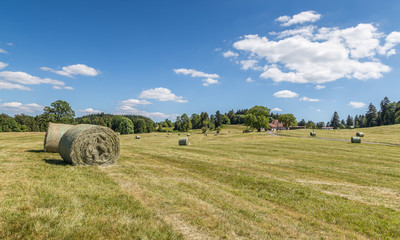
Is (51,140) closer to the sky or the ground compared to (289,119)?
closer to the ground

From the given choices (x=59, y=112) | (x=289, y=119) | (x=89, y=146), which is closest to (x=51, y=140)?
(x=89, y=146)

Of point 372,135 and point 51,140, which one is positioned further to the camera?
point 372,135

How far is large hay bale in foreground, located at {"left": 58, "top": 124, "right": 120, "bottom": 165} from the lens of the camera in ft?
34.9

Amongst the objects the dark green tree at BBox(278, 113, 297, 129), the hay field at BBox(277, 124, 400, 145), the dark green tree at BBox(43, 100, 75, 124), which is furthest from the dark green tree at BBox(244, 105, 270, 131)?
the dark green tree at BBox(43, 100, 75, 124)

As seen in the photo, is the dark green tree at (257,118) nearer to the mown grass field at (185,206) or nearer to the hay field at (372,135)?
the hay field at (372,135)

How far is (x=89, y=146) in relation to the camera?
11117 mm

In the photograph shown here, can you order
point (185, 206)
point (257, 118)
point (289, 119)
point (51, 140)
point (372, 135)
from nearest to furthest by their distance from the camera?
point (185, 206) < point (51, 140) < point (372, 135) < point (257, 118) < point (289, 119)

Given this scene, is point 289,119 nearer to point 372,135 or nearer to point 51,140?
point 372,135

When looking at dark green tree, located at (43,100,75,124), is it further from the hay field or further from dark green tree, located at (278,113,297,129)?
dark green tree, located at (278,113,297,129)

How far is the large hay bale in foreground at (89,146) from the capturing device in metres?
10.6

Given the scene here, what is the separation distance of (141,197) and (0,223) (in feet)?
10.6

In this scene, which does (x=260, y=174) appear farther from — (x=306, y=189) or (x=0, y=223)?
(x=0, y=223)

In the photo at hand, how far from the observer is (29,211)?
488 cm

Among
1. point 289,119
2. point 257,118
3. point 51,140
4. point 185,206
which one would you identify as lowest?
point 185,206
